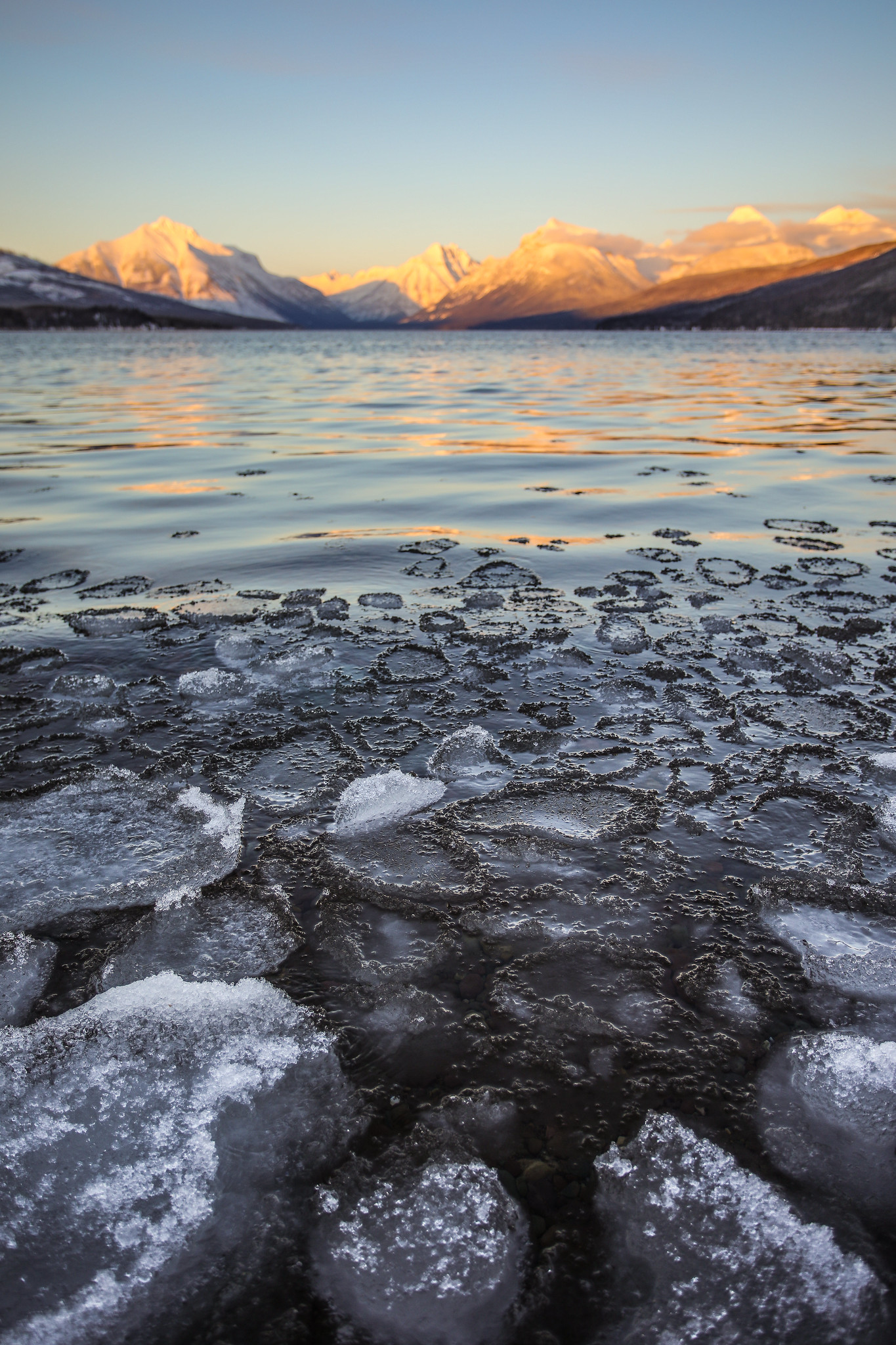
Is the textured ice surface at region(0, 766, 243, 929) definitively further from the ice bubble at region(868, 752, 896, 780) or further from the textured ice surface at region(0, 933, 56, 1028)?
the ice bubble at region(868, 752, 896, 780)

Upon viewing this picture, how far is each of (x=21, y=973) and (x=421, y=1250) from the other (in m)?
1.71

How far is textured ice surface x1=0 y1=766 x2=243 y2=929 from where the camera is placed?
3.17m

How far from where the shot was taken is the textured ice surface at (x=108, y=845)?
317 cm

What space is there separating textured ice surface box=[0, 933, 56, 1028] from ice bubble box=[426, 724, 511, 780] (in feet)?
6.34

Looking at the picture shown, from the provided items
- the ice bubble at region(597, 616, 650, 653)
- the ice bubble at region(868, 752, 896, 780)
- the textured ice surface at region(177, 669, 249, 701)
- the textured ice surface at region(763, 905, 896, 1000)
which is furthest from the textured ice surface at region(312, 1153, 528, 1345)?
the ice bubble at region(597, 616, 650, 653)

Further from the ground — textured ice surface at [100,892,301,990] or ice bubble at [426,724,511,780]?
ice bubble at [426,724,511,780]

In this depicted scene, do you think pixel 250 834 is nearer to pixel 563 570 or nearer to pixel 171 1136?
pixel 171 1136

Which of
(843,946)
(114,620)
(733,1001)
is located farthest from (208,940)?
(114,620)

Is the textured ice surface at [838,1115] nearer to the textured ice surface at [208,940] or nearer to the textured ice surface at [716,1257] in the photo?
the textured ice surface at [716,1257]

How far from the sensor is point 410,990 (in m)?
2.65

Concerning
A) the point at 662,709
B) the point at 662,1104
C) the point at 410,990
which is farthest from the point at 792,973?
the point at 662,709

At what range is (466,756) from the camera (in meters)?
4.21

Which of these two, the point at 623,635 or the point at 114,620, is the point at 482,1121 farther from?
the point at 114,620

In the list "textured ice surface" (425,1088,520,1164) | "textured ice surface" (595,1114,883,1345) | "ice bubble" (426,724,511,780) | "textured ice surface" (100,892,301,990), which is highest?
"ice bubble" (426,724,511,780)
